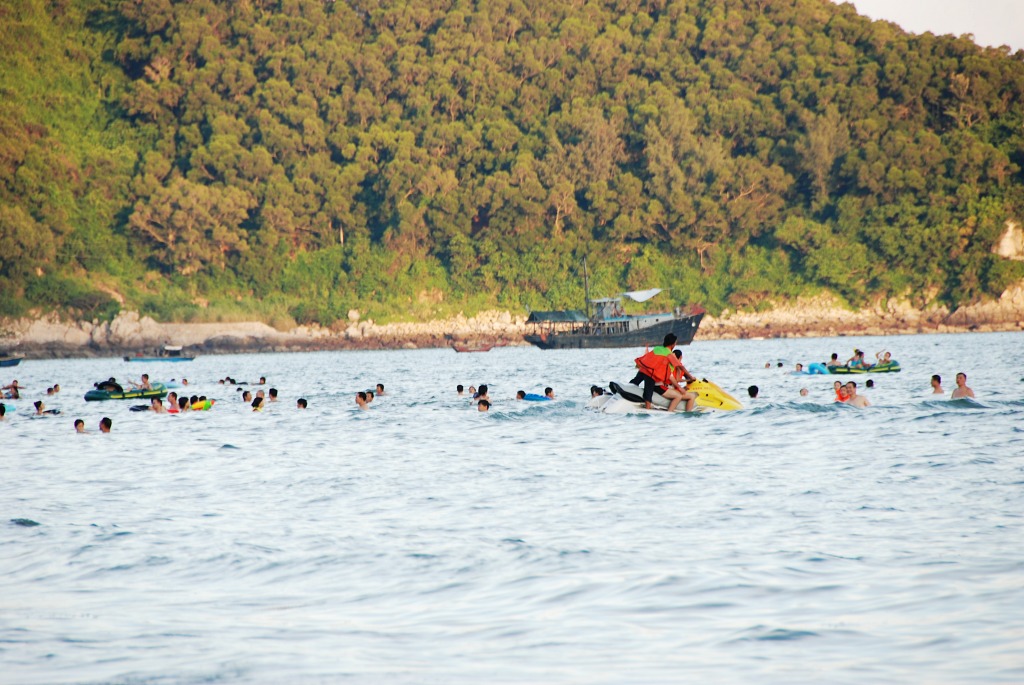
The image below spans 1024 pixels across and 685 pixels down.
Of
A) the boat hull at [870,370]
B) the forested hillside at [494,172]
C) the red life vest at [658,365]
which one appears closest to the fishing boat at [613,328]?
the forested hillside at [494,172]

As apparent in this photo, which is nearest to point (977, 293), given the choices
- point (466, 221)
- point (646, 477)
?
point (466, 221)

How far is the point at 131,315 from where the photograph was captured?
9988cm

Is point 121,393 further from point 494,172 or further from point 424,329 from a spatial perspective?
point 494,172

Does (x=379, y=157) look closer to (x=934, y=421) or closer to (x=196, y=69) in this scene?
(x=196, y=69)

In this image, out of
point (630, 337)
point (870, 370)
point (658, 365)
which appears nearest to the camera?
point (658, 365)

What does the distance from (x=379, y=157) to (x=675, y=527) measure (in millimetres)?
104491

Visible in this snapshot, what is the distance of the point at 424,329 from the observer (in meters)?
106

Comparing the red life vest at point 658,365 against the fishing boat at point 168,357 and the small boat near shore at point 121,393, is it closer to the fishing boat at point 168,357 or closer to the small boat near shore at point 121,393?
the small boat near shore at point 121,393

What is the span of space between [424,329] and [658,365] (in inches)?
3317

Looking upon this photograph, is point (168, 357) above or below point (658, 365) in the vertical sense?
above

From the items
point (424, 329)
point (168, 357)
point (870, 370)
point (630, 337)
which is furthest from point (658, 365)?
point (424, 329)

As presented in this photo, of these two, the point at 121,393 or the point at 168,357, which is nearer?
the point at 121,393

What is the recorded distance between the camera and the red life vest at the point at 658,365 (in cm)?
2298

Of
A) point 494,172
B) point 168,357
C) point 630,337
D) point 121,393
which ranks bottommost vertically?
point 121,393
